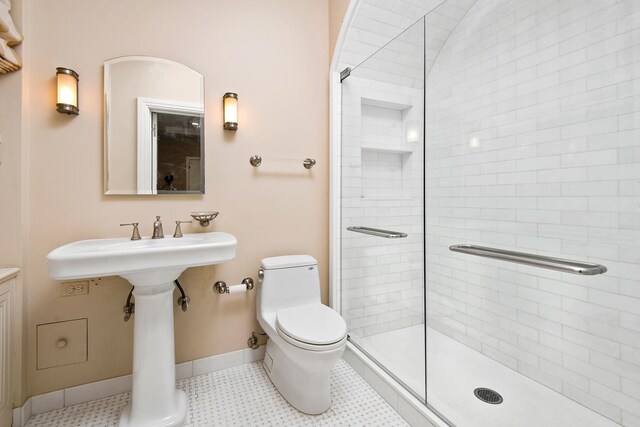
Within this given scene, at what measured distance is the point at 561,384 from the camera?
5.07ft

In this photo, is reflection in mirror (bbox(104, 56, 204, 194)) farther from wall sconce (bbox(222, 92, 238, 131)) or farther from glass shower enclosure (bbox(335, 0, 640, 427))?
glass shower enclosure (bbox(335, 0, 640, 427))

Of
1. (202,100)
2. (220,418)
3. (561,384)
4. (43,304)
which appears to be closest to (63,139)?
(202,100)

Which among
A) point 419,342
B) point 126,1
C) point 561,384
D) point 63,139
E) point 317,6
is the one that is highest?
point 317,6

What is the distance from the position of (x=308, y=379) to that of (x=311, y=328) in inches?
11.0

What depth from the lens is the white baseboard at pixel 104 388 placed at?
4.90ft

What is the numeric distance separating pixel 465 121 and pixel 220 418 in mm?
2266

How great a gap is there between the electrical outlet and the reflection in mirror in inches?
20.6

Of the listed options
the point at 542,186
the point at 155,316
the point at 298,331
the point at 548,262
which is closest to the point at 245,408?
the point at 298,331

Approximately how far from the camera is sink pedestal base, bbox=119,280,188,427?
4.55 feet

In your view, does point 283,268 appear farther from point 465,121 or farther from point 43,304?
point 465,121

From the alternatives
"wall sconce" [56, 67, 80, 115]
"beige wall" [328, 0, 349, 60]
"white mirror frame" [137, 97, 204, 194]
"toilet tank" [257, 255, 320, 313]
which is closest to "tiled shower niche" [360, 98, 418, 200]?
"beige wall" [328, 0, 349, 60]

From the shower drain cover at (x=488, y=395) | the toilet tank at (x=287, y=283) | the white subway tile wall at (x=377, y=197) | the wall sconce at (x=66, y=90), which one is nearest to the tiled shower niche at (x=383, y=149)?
the white subway tile wall at (x=377, y=197)

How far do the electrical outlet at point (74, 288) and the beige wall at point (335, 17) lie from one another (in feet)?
7.04

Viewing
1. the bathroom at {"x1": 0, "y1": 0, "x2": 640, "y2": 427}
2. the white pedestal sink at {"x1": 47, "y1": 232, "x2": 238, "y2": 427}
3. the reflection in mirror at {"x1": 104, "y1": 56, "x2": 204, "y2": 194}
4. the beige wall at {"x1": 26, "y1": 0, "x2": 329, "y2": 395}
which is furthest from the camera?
the reflection in mirror at {"x1": 104, "y1": 56, "x2": 204, "y2": 194}
